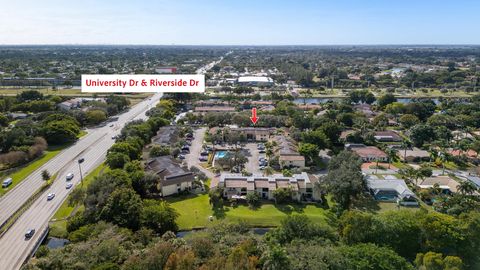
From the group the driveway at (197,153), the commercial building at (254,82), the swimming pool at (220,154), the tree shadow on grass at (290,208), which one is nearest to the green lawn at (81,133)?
the driveway at (197,153)

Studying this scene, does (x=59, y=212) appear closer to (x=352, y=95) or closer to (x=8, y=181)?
(x=8, y=181)

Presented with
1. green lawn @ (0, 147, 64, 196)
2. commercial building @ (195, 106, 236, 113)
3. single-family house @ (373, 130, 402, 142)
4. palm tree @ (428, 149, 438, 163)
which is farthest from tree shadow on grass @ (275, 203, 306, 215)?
commercial building @ (195, 106, 236, 113)

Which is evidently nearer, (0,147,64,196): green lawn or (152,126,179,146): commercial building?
(0,147,64,196): green lawn

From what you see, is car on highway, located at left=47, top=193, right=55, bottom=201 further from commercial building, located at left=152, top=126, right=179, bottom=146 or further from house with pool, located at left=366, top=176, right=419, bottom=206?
house with pool, located at left=366, top=176, right=419, bottom=206

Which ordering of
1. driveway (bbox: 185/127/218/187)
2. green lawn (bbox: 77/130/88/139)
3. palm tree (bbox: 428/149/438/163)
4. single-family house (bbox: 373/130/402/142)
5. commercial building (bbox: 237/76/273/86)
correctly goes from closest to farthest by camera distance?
driveway (bbox: 185/127/218/187) < palm tree (bbox: 428/149/438/163) < single-family house (bbox: 373/130/402/142) < green lawn (bbox: 77/130/88/139) < commercial building (bbox: 237/76/273/86)

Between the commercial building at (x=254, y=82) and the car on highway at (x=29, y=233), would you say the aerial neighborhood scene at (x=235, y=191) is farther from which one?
the commercial building at (x=254, y=82)

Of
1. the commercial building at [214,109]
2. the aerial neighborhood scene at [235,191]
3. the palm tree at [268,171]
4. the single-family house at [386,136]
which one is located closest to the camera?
the aerial neighborhood scene at [235,191]

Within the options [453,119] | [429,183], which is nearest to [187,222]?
[429,183]
